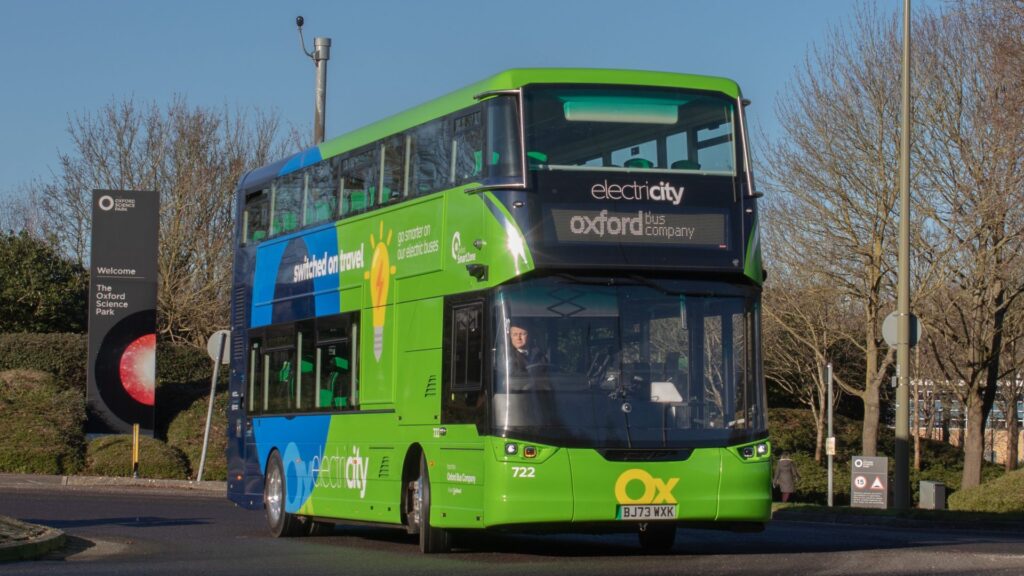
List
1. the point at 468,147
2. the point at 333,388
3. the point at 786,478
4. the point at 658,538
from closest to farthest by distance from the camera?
the point at 468,147, the point at 658,538, the point at 333,388, the point at 786,478

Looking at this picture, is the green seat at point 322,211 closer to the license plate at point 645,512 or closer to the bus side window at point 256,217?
the bus side window at point 256,217

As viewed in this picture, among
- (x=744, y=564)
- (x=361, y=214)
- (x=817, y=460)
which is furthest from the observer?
(x=817, y=460)

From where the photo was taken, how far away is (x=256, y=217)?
20141mm

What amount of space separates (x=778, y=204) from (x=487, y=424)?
24552mm

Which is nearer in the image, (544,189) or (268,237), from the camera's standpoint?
(544,189)

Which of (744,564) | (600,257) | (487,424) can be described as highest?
(600,257)

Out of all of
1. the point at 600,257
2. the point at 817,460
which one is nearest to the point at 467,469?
the point at 600,257

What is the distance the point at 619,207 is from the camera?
1385cm

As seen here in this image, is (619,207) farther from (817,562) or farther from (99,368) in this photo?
(99,368)

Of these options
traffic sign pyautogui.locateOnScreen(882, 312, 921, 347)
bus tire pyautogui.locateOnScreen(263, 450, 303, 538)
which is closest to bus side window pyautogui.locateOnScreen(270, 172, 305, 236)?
bus tire pyautogui.locateOnScreen(263, 450, 303, 538)

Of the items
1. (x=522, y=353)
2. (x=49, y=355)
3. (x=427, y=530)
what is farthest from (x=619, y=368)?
(x=49, y=355)

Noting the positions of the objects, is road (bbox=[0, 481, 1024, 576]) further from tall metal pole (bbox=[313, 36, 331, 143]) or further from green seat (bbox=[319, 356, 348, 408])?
tall metal pole (bbox=[313, 36, 331, 143])

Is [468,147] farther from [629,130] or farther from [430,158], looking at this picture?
[629,130]

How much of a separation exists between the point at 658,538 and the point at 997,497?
14.7 m
